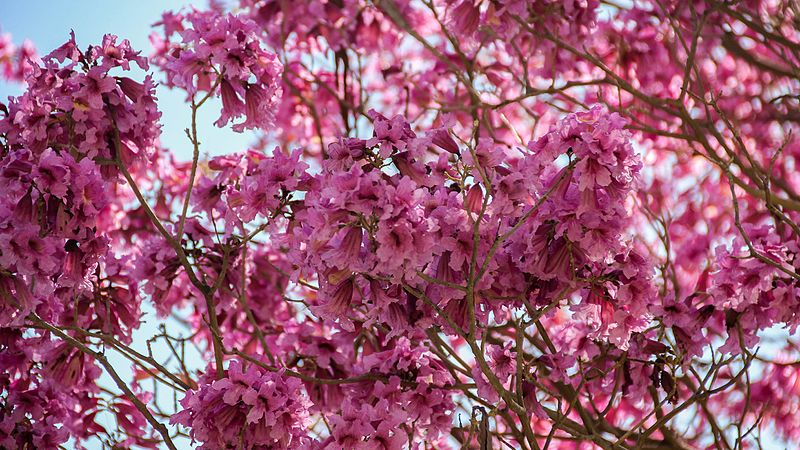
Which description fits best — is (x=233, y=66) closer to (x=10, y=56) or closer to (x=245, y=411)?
(x=245, y=411)

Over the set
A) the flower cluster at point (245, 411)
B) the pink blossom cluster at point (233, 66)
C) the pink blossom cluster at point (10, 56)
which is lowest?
the flower cluster at point (245, 411)

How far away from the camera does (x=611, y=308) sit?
2.39 meters

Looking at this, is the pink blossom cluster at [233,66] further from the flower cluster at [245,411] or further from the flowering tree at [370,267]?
the flower cluster at [245,411]

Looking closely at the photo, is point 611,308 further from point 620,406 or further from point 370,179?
point 620,406

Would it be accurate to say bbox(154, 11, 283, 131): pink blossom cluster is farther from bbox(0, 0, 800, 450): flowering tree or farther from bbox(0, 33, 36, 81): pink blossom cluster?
bbox(0, 33, 36, 81): pink blossom cluster

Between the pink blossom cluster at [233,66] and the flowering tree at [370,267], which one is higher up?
the pink blossom cluster at [233,66]

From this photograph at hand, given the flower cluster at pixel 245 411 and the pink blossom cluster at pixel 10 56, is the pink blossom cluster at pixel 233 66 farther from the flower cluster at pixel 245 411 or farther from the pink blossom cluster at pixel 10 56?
the pink blossom cluster at pixel 10 56

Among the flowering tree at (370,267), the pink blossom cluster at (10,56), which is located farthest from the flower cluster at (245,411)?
the pink blossom cluster at (10,56)

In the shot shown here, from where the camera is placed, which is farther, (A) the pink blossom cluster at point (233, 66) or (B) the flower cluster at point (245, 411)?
(A) the pink blossom cluster at point (233, 66)

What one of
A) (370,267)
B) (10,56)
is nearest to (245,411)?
(370,267)

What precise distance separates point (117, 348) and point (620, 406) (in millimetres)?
3129

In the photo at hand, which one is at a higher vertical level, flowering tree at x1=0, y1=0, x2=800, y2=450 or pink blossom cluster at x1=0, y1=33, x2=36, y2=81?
pink blossom cluster at x1=0, y1=33, x2=36, y2=81

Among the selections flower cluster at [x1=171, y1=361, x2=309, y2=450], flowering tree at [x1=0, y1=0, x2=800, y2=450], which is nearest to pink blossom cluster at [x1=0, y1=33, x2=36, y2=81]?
flowering tree at [x1=0, y1=0, x2=800, y2=450]

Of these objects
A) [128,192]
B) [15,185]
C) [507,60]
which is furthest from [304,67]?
[15,185]
